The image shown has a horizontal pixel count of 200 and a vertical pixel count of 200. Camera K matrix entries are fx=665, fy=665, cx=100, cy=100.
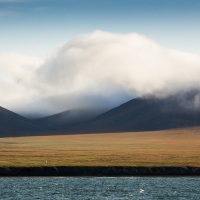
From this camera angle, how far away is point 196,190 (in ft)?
274

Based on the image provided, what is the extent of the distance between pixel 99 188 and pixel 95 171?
1764 centimetres

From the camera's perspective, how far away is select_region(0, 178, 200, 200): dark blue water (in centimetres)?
7694

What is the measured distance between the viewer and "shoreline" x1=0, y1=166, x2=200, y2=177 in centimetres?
10194

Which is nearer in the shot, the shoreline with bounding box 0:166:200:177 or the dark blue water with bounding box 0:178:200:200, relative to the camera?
the dark blue water with bounding box 0:178:200:200

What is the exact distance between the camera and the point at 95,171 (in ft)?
336

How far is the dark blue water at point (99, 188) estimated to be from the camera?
76.9 m

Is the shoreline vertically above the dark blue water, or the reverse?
the shoreline

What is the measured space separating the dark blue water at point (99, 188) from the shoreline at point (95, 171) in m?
4.89

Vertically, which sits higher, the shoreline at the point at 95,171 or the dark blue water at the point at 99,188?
the shoreline at the point at 95,171

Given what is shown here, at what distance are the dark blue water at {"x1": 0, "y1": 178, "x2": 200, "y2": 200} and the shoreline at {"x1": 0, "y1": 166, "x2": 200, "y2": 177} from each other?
4.89m

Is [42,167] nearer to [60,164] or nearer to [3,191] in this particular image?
[60,164]

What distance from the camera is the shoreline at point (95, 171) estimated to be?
101938 millimetres

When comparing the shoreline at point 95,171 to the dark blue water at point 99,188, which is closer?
the dark blue water at point 99,188

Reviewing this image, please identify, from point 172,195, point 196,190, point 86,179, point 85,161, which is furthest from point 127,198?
point 85,161
